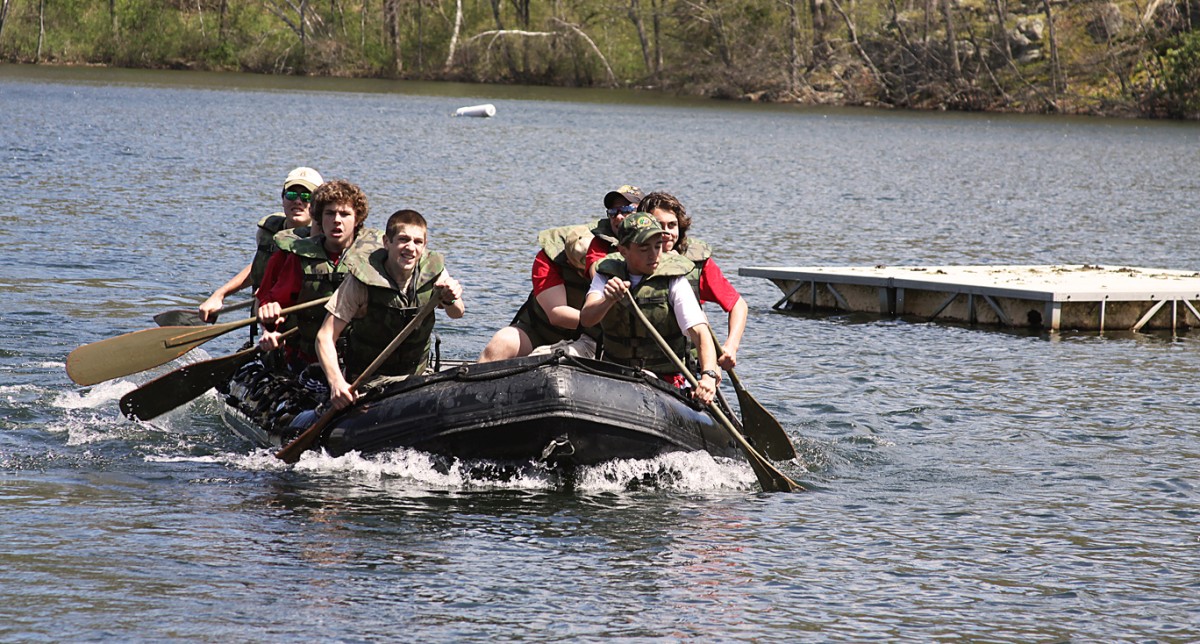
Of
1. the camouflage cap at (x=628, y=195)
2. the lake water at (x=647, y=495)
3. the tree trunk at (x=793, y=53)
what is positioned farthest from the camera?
the tree trunk at (x=793, y=53)

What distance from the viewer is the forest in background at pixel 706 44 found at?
206 ft

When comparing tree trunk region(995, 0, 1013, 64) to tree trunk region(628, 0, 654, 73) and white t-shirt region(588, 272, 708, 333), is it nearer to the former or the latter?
tree trunk region(628, 0, 654, 73)

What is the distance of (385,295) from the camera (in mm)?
7992

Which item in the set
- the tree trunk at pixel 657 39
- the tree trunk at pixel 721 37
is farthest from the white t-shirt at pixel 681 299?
the tree trunk at pixel 657 39

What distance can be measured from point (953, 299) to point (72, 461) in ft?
31.7

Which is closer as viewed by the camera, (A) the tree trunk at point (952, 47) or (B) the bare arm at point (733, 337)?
(B) the bare arm at point (733, 337)

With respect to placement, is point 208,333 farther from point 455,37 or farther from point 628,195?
point 455,37

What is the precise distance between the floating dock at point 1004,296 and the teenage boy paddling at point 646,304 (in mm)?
7744

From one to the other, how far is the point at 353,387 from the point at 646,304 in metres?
1.59

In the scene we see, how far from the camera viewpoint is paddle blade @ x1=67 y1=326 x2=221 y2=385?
9430 millimetres

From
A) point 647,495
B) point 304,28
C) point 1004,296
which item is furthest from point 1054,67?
point 647,495

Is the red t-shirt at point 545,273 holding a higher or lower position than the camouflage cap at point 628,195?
lower

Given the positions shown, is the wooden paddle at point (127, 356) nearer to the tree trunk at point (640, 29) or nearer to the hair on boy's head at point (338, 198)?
the hair on boy's head at point (338, 198)

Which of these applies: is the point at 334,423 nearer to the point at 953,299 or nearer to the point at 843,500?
the point at 843,500
